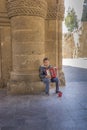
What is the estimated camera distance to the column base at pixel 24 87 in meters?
6.48

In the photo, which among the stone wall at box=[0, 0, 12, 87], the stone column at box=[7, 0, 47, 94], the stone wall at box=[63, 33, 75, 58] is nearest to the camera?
the stone column at box=[7, 0, 47, 94]

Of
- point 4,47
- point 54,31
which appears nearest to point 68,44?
point 54,31

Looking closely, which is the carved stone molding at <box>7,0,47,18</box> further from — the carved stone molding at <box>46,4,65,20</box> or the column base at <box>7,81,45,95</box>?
the column base at <box>7,81,45,95</box>

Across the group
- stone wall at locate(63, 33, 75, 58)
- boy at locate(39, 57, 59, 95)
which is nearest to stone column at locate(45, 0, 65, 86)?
boy at locate(39, 57, 59, 95)

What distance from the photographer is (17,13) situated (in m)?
6.44

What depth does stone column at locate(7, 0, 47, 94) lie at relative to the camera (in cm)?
644

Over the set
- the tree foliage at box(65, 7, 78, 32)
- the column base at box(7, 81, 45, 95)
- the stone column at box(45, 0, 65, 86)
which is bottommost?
the column base at box(7, 81, 45, 95)

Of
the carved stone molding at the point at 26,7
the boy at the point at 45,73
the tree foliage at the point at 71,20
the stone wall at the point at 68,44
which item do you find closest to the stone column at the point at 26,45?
the carved stone molding at the point at 26,7

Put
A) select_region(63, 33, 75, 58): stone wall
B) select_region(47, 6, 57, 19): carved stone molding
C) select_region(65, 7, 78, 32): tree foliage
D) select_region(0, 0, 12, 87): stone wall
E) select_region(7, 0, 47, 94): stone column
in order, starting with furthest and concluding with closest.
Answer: select_region(65, 7, 78, 32): tree foliage < select_region(63, 33, 75, 58): stone wall < select_region(47, 6, 57, 19): carved stone molding < select_region(0, 0, 12, 87): stone wall < select_region(7, 0, 47, 94): stone column

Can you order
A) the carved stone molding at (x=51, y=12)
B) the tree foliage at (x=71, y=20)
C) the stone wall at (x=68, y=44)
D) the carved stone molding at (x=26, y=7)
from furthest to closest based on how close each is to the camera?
the tree foliage at (x=71, y=20)
the stone wall at (x=68, y=44)
the carved stone molding at (x=51, y=12)
the carved stone molding at (x=26, y=7)

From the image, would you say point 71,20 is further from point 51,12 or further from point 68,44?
point 51,12

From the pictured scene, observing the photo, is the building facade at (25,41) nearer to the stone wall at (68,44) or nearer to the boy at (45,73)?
the boy at (45,73)

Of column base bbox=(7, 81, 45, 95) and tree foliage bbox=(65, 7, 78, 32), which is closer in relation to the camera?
column base bbox=(7, 81, 45, 95)

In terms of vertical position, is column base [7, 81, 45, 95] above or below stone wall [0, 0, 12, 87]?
below
